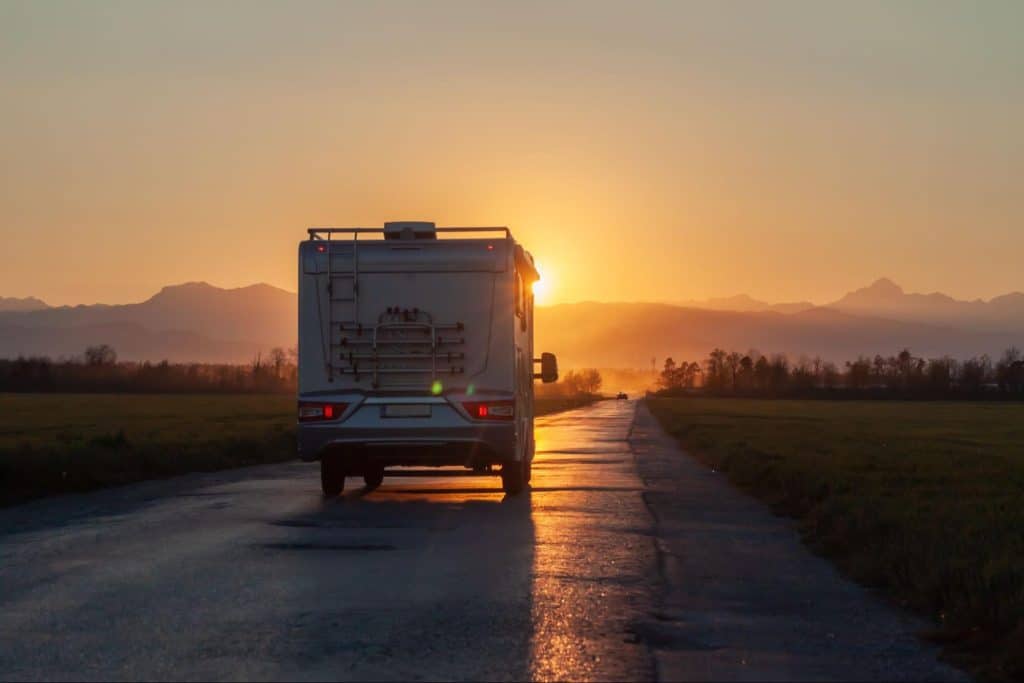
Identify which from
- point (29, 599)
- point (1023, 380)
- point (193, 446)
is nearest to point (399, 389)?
point (29, 599)

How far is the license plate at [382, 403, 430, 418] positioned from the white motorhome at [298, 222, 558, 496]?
0.5 inches

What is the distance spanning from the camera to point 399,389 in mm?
17453

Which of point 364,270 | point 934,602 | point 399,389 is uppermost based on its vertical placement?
point 364,270

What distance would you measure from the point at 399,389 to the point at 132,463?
9147mm

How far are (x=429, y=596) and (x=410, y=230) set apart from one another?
919 centimetres

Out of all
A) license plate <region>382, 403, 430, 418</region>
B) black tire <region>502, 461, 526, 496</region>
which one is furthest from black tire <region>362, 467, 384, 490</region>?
license plate <region>382, 403, 430, 418</region>

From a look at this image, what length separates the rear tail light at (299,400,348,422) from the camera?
1736 cm

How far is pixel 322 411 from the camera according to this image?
1739cm

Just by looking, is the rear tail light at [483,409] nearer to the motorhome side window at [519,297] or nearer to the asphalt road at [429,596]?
the asphalt road at [429,596]

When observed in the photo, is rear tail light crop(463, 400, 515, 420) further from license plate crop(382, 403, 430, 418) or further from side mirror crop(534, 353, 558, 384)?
side mirror crop(534, 353, 558, 384)

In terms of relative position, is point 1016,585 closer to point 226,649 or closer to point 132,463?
point 226,649

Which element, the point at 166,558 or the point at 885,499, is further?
the point at 885,499

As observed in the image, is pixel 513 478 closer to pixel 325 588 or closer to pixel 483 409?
pixel 483 409

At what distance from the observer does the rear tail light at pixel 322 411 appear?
57.0ft
